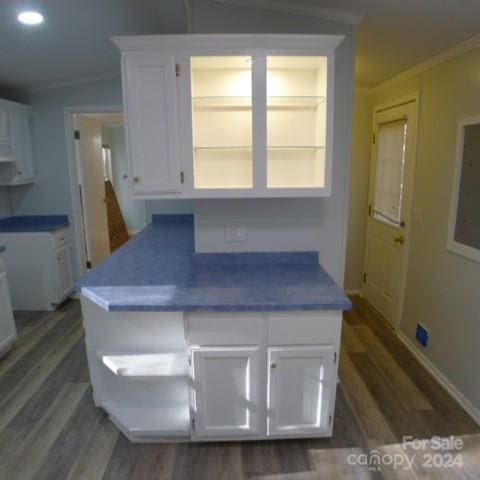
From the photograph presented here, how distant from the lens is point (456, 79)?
246cm

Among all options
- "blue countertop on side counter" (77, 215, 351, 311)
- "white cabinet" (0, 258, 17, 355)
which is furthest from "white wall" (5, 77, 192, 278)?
"blue countertop on side counter" (77, 215, 351, 311)

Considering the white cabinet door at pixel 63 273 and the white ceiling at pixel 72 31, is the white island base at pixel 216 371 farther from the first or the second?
the white cabinet door at pixel 63 273

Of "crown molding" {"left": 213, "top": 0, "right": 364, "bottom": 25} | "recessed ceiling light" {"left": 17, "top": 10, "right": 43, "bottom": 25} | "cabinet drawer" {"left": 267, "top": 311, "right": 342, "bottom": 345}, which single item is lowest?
"cabinet drawer" {"left": 267, "top": 311, "right": 342, "bottom": 345}

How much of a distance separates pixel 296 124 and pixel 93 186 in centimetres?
320

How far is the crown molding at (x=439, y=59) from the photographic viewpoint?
89.2 inches

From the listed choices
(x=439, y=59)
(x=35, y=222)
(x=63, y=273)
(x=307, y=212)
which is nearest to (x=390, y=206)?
(x=439, y=59)

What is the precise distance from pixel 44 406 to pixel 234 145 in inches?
83.7

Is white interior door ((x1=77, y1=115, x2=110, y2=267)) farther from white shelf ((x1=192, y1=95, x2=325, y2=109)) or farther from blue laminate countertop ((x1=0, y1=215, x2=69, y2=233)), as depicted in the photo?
white shelf ((x1=192, y1=95, x2=325, y2=109))

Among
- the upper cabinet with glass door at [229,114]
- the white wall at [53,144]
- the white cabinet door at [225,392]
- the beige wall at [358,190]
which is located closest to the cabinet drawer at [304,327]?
the white cabinet door at [225,392]

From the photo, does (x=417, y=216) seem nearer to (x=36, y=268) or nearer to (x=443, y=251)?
(x=443, y=251)

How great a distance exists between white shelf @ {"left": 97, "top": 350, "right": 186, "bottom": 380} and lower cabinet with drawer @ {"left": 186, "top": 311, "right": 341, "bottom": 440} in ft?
0.52

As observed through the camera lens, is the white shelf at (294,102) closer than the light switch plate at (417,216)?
Yes

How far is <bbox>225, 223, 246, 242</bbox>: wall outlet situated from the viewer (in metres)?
2.36

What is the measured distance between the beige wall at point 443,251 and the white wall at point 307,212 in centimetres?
81
